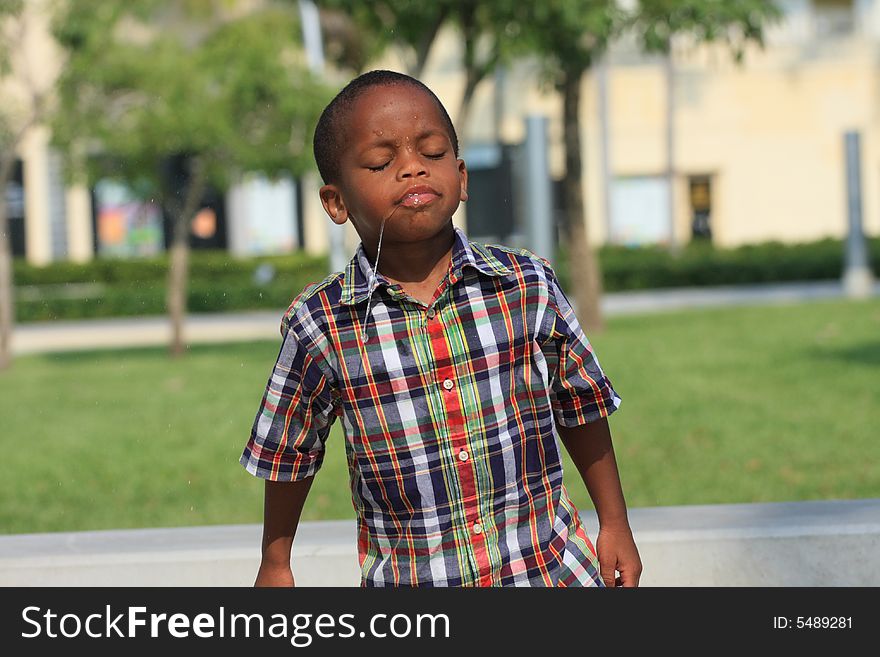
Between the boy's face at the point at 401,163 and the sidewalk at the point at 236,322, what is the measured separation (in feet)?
48.6

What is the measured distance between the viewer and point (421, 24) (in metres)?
11.3

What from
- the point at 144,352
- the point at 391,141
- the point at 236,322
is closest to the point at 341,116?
the point at 391,141

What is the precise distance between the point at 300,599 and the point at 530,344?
591 millimetres

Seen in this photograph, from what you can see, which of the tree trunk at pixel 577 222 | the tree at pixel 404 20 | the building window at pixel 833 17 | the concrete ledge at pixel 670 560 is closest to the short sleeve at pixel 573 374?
the concrete ledge at pixel 670 560

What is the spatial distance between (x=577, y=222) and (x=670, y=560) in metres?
11.3

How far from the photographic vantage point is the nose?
7.34ft

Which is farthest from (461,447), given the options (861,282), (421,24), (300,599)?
(861,282)

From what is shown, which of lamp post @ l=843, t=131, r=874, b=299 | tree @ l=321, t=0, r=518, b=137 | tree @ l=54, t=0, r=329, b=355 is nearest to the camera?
tree @ l=321, t=0, r=518, b=137

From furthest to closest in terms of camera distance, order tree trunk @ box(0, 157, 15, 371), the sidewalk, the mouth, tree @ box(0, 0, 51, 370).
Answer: the sidewalk, tree trunk @ box(0, 157, 15, 371), tree @ box(0, 0, 51, 370), the mouth

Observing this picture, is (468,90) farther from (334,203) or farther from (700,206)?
(700,206)

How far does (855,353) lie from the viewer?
36.3ft

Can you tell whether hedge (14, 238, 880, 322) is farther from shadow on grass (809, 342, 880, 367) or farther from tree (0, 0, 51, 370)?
shadow on grass (809, 342, 880, 367)

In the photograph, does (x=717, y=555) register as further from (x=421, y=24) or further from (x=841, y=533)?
(x=421, y=24)

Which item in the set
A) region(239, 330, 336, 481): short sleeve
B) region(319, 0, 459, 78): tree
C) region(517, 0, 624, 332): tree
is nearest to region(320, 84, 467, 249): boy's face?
region(239, 330, 336, 481): short sleeve
